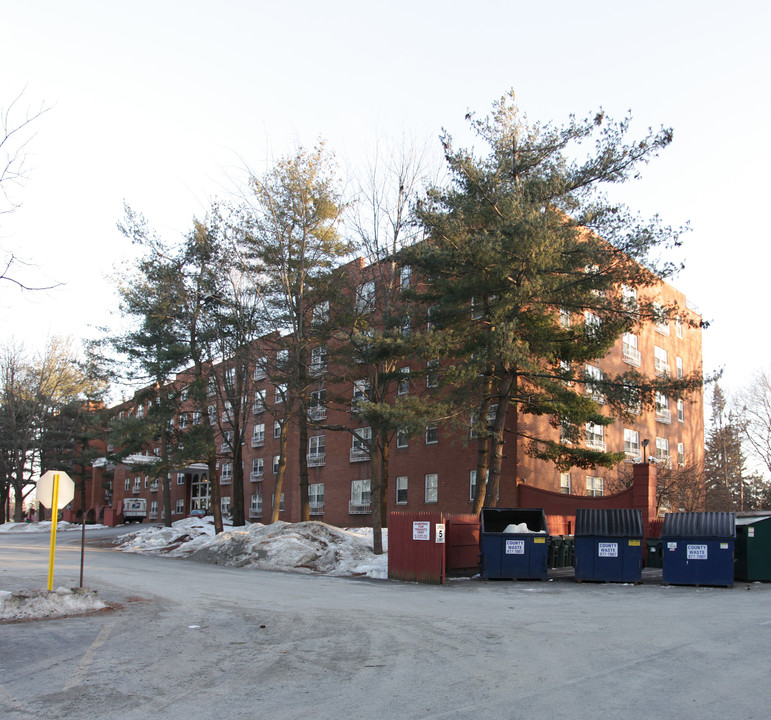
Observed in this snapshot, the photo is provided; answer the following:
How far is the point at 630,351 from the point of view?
126 ft

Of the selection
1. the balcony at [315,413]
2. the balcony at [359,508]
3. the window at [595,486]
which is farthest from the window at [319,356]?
the window at [595,486]

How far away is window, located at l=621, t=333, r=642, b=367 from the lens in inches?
1484

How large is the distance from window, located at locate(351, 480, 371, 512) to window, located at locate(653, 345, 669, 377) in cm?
1775

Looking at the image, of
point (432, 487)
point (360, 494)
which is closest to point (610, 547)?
point (432, 487)

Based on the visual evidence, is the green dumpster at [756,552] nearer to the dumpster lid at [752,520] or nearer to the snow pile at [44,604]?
the dumpster lid at [752,520]

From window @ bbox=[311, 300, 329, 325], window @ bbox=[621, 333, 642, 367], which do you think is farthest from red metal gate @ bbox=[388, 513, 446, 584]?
window @ bbox=[621, 333, 642, 367]

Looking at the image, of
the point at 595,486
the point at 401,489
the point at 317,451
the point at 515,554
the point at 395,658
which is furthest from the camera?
the point at 317,451

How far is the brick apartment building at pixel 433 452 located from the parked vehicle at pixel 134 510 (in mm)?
8476

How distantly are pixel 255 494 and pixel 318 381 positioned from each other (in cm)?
2646

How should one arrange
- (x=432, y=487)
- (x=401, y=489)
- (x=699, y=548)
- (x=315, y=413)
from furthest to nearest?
(x=401, y=489), (x=432, y=487), (x=315, y=413), (x=699, y=548)

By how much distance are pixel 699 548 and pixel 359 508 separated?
78.5 ft

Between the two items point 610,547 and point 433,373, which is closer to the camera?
point 610,547

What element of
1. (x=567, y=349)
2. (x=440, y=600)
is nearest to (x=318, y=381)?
(x=567, y=349)

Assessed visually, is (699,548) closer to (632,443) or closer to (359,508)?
(632,443)
